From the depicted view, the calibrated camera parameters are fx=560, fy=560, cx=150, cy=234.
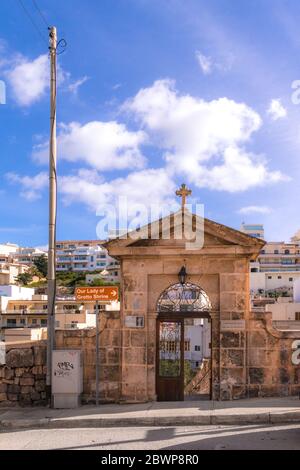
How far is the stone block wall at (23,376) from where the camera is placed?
42.3 ft

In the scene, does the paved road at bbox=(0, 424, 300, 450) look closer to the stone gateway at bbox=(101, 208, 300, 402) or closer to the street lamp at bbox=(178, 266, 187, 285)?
the stone gateway at bbox=(101, 208, 300, 402)

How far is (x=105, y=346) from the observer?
13016 mm

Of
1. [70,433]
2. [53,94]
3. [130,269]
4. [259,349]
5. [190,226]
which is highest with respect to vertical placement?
[53,94]

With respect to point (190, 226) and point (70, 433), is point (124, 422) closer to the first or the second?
point (70, 433)

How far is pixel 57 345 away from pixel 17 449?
3.92 meters

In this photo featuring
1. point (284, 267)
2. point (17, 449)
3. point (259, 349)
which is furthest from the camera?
point (284, 267)

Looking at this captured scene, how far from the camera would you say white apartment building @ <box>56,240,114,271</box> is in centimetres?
13800

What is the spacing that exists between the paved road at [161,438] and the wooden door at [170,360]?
246cm

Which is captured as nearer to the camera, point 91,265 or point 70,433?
point 70,433

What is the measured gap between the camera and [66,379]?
12.3 m

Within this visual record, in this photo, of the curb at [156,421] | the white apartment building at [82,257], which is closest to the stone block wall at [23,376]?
the curb at [156,421]

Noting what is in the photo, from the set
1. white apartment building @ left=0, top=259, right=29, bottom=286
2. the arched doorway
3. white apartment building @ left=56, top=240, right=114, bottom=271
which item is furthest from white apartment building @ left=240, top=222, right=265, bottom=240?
the arched doorway

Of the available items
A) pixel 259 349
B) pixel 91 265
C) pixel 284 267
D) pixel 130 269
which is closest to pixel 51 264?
pixel 130 269

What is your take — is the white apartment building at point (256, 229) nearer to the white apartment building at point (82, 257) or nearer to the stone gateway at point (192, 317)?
the white apartment building at point (82, 257)
